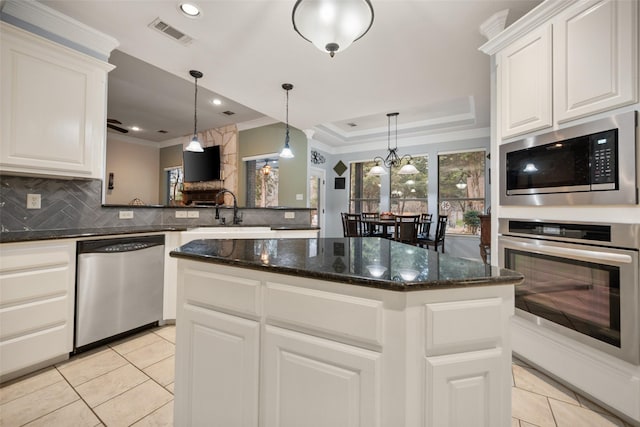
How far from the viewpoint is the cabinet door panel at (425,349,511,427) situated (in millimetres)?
796

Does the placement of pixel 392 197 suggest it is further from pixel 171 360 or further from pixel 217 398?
pixel 217 398

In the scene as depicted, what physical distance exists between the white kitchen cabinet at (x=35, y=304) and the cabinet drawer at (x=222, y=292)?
4.54 feet

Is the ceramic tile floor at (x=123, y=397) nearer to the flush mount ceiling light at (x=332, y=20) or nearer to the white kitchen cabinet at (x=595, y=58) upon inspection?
the white kitchen cabinet at (x=595, y=58)

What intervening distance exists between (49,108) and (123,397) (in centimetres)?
210

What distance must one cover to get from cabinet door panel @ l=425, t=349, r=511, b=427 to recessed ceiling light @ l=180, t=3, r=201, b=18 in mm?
2656

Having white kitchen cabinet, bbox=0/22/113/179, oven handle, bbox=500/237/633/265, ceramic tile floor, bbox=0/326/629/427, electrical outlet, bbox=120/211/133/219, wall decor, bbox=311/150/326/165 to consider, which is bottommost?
ceramic tile floor, bbox=0/326/629/427

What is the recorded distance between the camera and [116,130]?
6.41 meters

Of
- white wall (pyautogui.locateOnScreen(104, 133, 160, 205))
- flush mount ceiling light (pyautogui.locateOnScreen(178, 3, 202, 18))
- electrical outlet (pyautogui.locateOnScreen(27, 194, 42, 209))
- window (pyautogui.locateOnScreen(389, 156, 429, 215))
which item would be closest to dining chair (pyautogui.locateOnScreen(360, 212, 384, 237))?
window (pyautogui.locateOnScreen(389, 156, 429, 215))

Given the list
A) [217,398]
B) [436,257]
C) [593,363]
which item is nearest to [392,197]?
[593,363]

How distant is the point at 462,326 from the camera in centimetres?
81

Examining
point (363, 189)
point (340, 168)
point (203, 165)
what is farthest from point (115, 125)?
point (363, 189)

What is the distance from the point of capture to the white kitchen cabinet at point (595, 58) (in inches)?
53.4

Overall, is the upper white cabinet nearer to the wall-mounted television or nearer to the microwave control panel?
the microwave control panel

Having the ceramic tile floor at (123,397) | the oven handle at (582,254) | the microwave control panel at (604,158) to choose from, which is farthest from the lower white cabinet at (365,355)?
the microwave control panel at (604,158)
